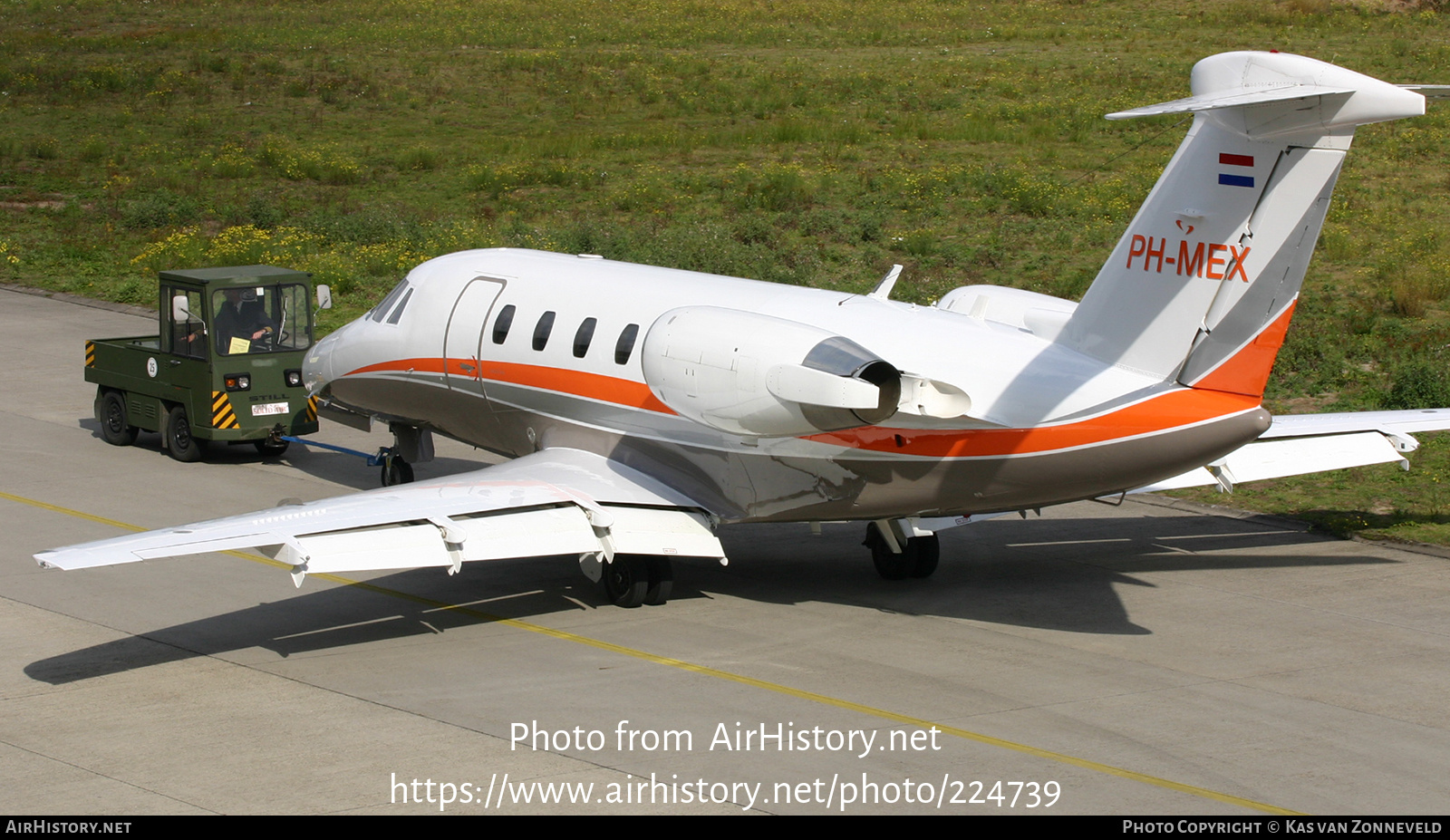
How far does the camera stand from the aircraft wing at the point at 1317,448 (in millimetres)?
16281

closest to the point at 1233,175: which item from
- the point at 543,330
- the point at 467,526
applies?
the point at 467,526

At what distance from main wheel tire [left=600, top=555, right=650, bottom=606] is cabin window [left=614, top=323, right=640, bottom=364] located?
7.00 ft

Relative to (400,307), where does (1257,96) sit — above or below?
→ above

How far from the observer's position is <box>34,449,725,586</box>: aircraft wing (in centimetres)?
1245

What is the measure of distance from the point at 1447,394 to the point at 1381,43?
141 ft

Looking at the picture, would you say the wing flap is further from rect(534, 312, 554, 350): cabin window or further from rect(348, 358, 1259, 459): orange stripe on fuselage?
rect(534, 312, 554, 350): cabin window

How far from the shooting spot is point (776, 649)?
554 inches

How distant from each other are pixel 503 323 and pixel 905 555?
5286mm

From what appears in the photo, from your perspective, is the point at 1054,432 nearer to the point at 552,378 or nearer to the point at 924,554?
the point at 924,554

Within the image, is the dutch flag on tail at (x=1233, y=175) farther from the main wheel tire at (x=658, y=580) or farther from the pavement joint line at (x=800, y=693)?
the main wheel tire at (x=658, y=580)

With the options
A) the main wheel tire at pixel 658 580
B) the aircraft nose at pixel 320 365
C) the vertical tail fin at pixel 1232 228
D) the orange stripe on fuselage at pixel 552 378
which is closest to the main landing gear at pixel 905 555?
the main wheel tire at pixel 658 580

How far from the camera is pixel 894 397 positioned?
41.2 ft

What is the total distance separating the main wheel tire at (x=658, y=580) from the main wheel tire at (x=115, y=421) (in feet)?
35.2

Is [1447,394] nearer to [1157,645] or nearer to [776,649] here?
[1157,645]
